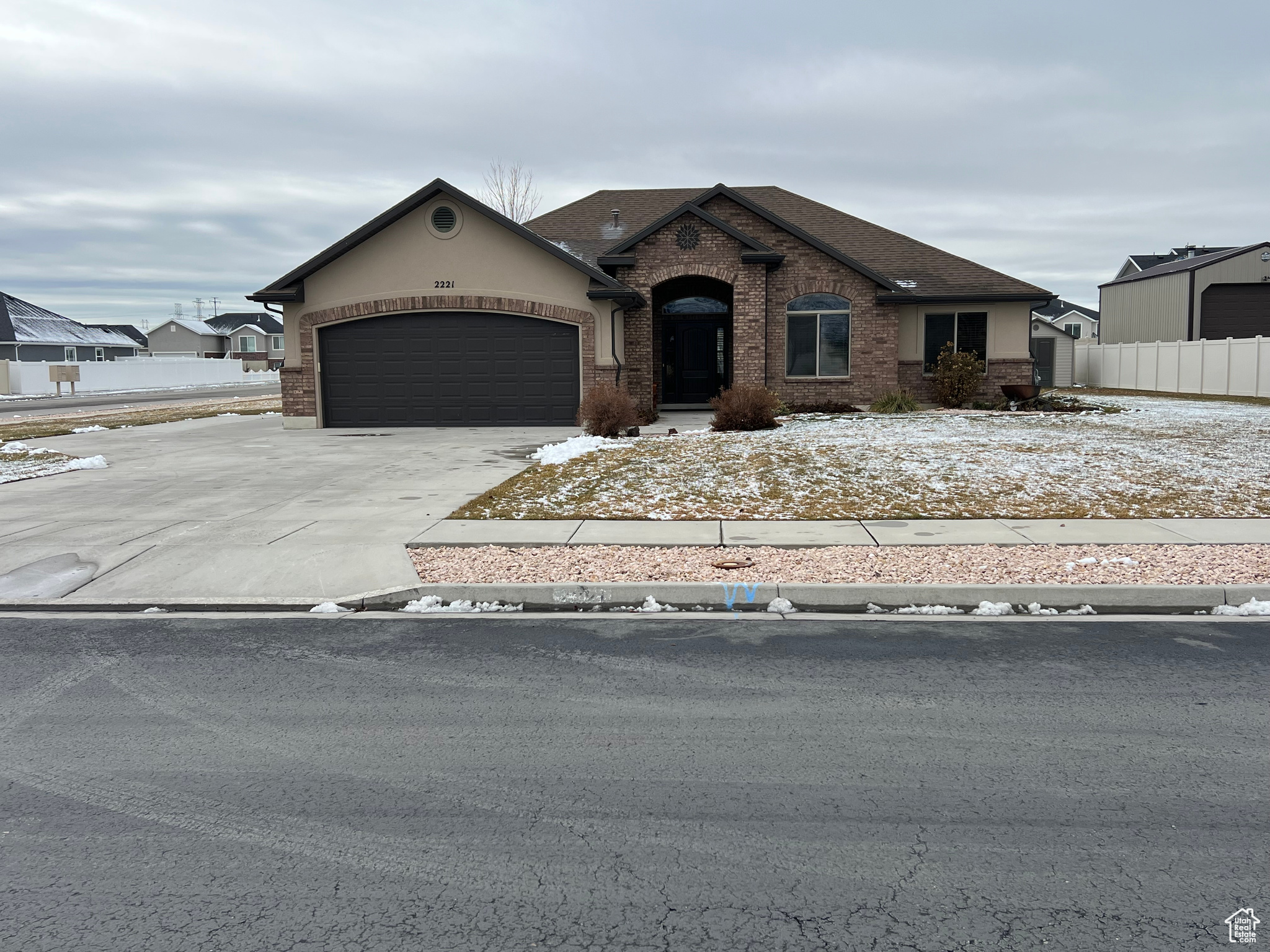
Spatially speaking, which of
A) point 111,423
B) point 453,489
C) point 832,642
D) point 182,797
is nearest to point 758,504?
point 453,489

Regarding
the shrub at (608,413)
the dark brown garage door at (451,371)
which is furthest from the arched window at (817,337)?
the shrub at (608,413)

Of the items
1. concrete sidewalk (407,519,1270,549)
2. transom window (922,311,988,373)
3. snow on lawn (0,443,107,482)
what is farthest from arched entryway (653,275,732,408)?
concrete sidewalk (407,519,1270,549)

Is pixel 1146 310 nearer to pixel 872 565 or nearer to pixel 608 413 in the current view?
pixel 608 413

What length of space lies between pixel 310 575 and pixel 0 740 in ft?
11.4

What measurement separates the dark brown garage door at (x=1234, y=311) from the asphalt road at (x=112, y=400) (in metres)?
37.1

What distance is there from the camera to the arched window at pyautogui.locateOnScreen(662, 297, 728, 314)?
26.4m

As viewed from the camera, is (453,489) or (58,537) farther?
(453,489)

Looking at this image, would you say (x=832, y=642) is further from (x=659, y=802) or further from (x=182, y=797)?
(x=182, y=797)

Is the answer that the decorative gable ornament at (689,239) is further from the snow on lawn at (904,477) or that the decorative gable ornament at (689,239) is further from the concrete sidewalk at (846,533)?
the concrete sidewalk at (846,533)

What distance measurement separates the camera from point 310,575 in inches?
325

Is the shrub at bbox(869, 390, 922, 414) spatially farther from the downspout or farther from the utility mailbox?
the utility mailbox

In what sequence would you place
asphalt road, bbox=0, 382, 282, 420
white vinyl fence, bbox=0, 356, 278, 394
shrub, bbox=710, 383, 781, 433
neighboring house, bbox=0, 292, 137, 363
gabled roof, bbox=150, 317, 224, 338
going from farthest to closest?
gabled roof, bbox=150, 317, 224, 338 < neighboring house, bbox=0, 292, 137, 363 < white vinyl fence, bbox=0, 356, 278, 394 < asphalt road, bbox=0, 382, 282, 420 < shrub, bbox=710, 383, 781, 433

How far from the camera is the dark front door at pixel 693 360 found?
87.5 feet

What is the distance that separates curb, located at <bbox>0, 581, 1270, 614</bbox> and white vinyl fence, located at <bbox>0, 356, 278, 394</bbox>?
165 feet
